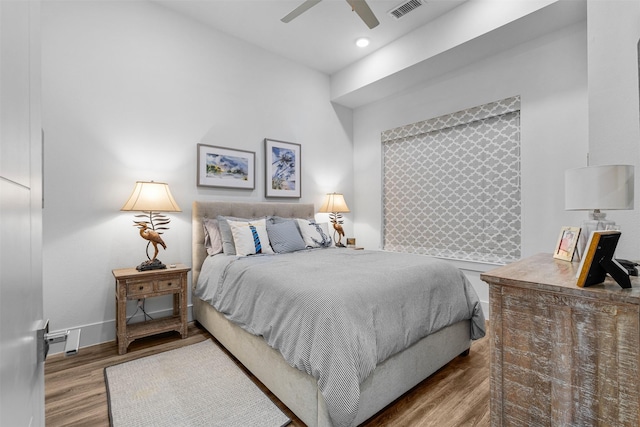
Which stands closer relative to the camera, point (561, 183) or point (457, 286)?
point (457, 286)

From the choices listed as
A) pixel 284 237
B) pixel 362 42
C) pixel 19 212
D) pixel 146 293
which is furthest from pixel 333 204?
pixel 19 212

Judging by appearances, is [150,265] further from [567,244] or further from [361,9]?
[567,244]

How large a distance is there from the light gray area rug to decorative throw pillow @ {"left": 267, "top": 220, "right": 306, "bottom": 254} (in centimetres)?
109

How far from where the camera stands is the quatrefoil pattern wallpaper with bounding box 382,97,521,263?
10.6 ft

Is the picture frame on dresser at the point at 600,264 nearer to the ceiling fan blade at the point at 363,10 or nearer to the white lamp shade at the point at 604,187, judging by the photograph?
the white lamp shade at the point at 604,187

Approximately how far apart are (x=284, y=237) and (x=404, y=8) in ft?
8.82

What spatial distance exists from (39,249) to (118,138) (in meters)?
2.60

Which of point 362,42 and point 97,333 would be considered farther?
point 362,42

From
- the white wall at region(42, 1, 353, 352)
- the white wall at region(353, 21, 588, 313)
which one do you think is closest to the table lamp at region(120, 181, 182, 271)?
the white wall at region(42, 1, 353, 352)

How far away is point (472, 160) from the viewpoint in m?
3.49

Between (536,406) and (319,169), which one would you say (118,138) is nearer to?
(319,169)

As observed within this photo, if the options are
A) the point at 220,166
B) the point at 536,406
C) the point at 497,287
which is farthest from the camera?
the point at 220,166

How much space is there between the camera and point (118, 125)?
280 cm

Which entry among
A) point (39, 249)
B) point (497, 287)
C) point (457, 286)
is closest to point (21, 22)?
point (39, 249)
